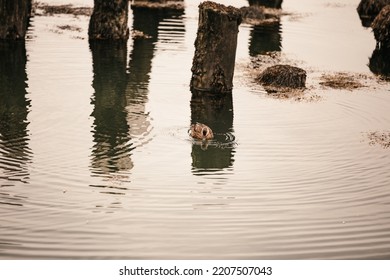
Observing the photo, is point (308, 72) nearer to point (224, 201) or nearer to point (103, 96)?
point (103, 96)

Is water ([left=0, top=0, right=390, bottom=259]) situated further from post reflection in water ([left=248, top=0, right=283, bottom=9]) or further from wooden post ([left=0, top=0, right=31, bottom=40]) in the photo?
post reflection in water ([left=248, top=0, right=283, bottom=9])

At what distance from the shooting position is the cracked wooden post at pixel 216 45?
14820 mm

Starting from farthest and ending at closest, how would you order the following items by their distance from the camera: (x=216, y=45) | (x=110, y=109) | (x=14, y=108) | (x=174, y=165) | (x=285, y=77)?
(x=285, y=77) → (x=216, y=45) → (x=110, y=109) → (x=14, y=108) → (x=174, y=165)

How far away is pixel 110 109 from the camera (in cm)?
1403

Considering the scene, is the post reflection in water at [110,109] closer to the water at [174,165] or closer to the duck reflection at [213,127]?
the water at [174,165]

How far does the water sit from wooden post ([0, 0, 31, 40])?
97 cm

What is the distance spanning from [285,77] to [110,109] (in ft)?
14.5

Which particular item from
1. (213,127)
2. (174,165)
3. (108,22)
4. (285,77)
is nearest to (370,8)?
(108,22)

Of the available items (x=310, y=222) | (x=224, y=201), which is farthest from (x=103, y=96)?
(x=310, y=222)

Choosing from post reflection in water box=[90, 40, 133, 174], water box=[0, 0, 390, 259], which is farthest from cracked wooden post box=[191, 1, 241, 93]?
post reflection in water box=[90, 40, 133, 174]

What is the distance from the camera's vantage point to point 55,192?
956 cm

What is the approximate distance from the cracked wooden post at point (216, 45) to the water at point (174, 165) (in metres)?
0.68

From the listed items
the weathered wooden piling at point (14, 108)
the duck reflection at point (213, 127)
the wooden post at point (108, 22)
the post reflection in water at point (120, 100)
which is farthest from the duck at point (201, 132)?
the wooden post at point (108, 22)

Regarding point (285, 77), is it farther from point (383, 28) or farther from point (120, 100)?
point (383, 28)
